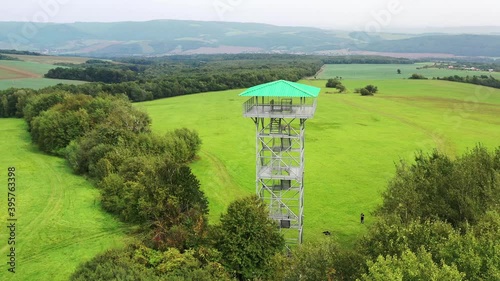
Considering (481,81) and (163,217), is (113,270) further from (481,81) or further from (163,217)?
(481,81)

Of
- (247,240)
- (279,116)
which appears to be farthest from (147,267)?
(279,116)

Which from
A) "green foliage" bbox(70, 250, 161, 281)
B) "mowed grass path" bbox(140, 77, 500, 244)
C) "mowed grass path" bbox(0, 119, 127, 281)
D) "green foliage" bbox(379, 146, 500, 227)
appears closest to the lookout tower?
"mowed grass path" bbox(140, 77, 500, 244)

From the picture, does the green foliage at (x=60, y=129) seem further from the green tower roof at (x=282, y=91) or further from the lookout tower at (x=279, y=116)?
the green tower roof at (x=282, y=91)

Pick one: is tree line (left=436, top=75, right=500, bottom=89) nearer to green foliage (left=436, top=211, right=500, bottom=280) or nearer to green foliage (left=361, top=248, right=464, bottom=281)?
green foliage (left=436, top=211, right=500, bottom=280)

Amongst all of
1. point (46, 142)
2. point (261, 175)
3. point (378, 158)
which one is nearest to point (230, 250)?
point (261, 175)

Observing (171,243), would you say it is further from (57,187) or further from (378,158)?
(378,158)
